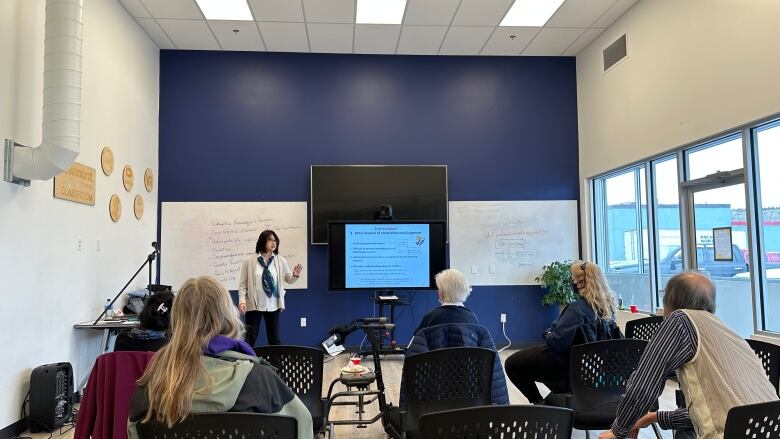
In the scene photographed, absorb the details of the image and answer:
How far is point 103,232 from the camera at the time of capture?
4.95 metres

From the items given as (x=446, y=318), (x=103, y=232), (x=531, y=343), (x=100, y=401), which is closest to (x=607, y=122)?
(x=531, y=343)

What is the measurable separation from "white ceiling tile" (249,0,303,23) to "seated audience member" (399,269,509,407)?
3678 millimetres

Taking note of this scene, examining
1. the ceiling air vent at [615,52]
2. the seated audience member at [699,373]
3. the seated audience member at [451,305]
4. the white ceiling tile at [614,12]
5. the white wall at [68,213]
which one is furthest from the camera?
the ceiling air vent at [615,52]

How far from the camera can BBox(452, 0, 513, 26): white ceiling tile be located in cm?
548

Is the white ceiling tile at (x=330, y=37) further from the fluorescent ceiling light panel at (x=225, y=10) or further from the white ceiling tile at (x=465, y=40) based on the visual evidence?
the white ceiling tile at (x=465, y=40)

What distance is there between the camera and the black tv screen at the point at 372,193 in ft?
21.4

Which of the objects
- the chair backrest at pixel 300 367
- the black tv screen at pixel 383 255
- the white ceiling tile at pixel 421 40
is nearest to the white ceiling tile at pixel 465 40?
the white ceiling tile at pixel 421 40

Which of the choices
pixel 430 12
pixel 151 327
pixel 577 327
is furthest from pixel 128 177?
pixel 577 327

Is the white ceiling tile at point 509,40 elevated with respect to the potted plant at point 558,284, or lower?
elevated

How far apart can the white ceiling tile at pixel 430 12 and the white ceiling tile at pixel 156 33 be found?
2.76 metres

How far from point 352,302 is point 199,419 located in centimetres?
520

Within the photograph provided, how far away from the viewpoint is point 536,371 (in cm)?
327

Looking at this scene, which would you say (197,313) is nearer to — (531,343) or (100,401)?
(100,401)

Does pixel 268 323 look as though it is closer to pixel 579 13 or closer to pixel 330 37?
pixel 330 37
